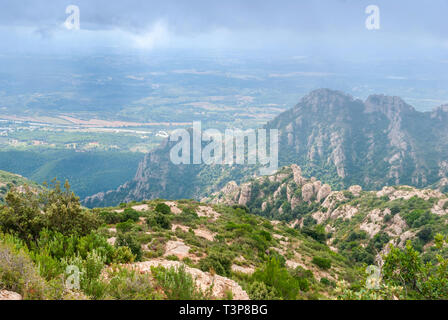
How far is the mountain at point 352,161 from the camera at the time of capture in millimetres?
139750

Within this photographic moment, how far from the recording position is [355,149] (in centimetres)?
17188

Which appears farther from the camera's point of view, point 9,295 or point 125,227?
point 125,227

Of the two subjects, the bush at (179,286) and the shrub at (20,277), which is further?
the bush at (179,286)

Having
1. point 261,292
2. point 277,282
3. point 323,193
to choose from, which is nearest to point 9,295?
point 261,292

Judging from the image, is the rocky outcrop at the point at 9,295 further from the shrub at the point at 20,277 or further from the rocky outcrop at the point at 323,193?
the rocky outcrop at the point at 323,193

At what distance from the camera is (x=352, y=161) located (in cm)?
16100

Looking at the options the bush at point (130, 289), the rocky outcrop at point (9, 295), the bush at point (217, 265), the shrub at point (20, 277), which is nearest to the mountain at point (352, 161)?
the bush at point (217, 265)

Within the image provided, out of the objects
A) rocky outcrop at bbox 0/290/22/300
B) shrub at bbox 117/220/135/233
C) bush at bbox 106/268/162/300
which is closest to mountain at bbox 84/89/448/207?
shrub at bbox 117/220/135/233

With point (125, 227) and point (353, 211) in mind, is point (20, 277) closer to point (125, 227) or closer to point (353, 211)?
point (125, 227)

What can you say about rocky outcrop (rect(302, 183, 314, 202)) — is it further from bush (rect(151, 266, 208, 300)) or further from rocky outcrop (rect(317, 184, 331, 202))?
bush (rect(151, 266, 208, 300))

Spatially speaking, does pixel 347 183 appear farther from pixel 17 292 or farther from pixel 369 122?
pixel 17 292

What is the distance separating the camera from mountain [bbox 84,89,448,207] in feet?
458

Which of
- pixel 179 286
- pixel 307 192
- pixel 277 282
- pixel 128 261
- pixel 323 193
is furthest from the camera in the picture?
pixel 307 192
